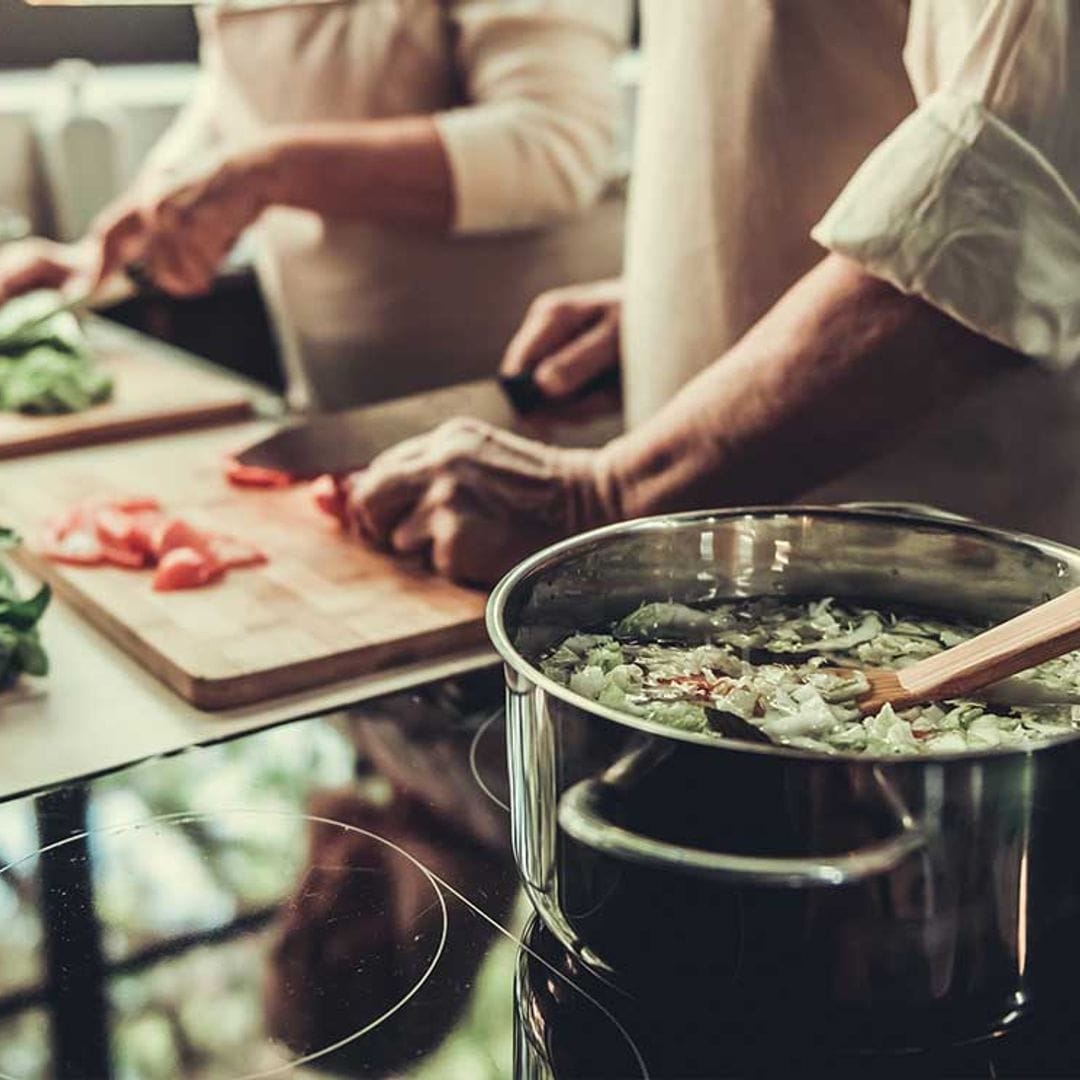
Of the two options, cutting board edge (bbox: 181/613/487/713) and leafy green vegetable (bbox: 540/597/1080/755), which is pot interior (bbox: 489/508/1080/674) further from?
cutting board edge (bbox: 181/613/487/713)

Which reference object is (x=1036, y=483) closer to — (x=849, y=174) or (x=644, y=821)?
(x=849, y=174)

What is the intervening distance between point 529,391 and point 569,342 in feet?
0.29

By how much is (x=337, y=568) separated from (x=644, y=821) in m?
0.73

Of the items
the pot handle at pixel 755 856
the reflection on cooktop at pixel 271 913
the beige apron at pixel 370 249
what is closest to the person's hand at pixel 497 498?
the reflection on cooktop at pixel 271 913

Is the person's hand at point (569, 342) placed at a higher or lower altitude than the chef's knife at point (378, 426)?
higher

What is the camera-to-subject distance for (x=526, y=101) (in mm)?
1826

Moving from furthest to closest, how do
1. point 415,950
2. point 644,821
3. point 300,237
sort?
point 300,237 < point 415,950 < point 644,821

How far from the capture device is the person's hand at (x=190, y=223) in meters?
1.75

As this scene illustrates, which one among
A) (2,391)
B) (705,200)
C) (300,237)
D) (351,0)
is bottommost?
(2,391)

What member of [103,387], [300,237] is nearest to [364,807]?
[103,387]

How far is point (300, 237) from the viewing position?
1.98 m

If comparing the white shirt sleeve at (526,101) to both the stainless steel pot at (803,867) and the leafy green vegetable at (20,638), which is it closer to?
the leafy green vegetable at (20,638)

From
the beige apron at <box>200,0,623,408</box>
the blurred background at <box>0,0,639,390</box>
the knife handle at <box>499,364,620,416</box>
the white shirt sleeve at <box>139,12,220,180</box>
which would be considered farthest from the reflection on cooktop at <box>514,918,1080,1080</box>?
the blurred background at <box>0,0,639,390</box>

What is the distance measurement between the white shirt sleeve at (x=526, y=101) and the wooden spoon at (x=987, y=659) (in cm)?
120
